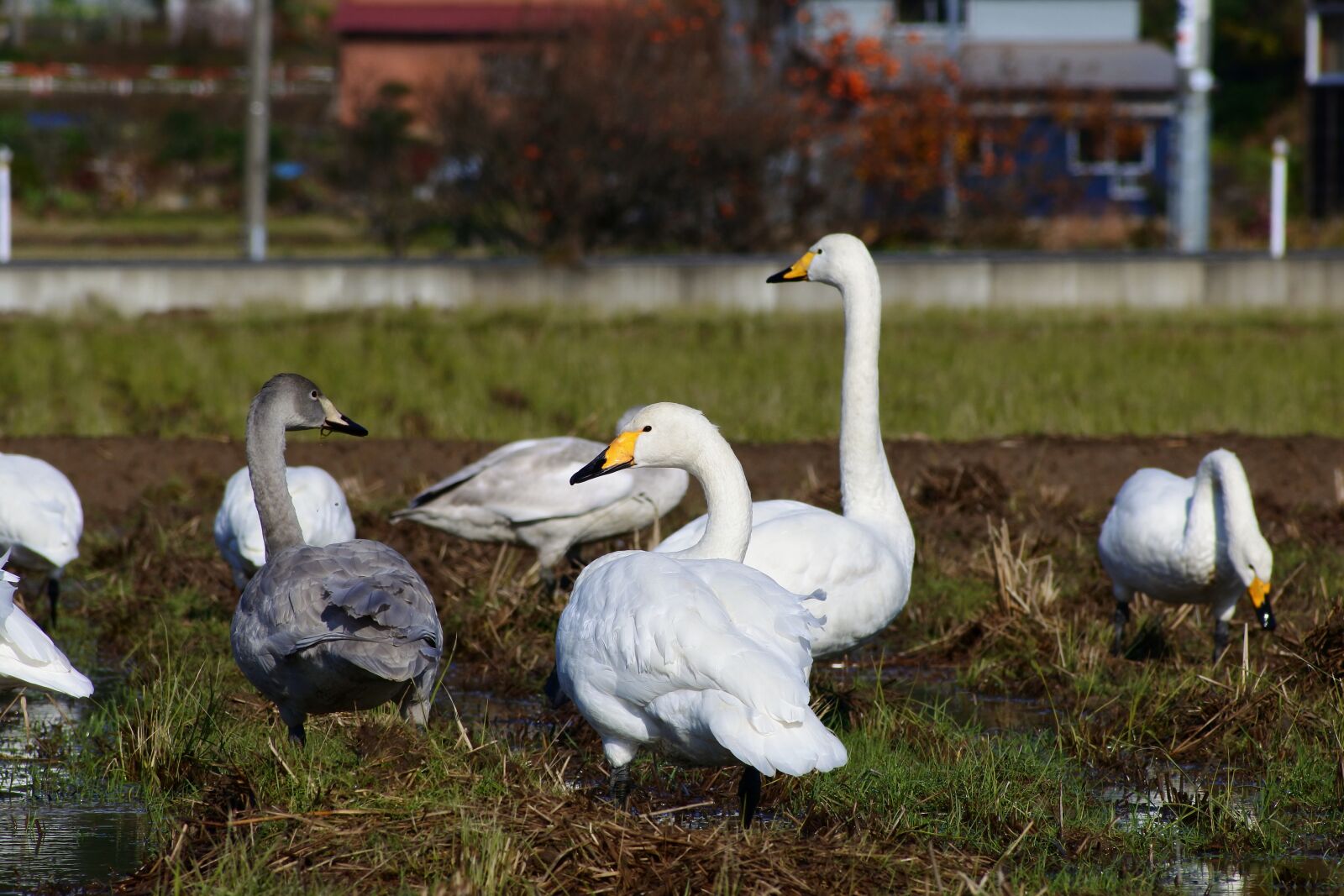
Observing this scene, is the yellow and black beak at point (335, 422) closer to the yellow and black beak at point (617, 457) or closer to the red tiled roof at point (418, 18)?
the yellow and black beak at point (617, 457)

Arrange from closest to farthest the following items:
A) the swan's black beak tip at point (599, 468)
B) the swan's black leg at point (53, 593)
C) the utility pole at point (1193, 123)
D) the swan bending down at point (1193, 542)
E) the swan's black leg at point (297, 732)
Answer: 1. the swan's black beak tip at point (599, 468)
2. the swan's black leg at point (297, 732)
3. the swan bending down at point (1193, 542)
4. the swan's black leg at point (53, 593)
5. the utility pole at point (1193, 123)

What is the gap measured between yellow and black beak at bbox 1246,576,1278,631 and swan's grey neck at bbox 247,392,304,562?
3.40 metres

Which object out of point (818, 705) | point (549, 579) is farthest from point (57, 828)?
point (549, 579)

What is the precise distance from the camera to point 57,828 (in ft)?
16.3

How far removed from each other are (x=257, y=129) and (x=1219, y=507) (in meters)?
18.1

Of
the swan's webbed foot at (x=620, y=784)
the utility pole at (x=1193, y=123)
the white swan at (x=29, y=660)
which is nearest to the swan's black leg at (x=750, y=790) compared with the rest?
the swan's webbed foot at (x=620, y=784)

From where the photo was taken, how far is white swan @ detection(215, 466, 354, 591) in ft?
23.8

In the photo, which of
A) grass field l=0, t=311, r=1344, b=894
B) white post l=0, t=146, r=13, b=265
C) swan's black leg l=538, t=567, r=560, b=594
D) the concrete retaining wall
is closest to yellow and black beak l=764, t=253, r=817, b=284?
grass field l=0, t=311, r=1344, b=894

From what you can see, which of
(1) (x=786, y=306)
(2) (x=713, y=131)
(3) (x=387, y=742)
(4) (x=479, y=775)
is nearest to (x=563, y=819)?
(4) (x=479, y=775)

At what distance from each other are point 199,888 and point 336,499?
3564 millimetres

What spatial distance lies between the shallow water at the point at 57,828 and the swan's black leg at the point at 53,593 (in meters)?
1.78

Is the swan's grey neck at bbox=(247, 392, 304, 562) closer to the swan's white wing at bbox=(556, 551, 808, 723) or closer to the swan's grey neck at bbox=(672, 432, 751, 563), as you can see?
the swan's white wing at bbox=(556, 551, 808, 723)

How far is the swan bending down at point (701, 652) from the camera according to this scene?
4.27 m

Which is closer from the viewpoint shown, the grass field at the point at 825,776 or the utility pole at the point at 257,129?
the grass field at the point at 825,776
